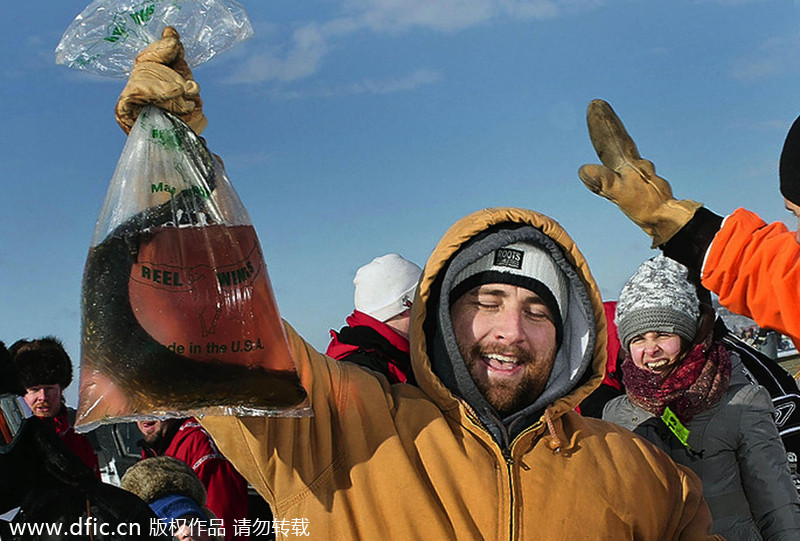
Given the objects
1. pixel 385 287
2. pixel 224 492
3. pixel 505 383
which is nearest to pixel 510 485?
pixel 505 383

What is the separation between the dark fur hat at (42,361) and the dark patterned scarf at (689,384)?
2996 millimetres

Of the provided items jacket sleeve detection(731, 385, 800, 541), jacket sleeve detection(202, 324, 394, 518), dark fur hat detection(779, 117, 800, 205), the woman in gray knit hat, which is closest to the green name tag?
the woman in gray knit hat

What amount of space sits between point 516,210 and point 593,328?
41 centimetres

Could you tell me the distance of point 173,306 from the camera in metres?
1.87

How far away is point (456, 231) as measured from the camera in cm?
243

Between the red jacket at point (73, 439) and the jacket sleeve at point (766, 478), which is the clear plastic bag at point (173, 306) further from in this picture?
the red jacket at point (73, 439)

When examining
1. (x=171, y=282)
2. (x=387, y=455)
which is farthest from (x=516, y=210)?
(x=171, y=282)

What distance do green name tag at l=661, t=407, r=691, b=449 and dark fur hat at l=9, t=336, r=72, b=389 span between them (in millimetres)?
3122

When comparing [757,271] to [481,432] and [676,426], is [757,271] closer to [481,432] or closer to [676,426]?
[481,432]

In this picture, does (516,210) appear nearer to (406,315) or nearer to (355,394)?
(355,394)

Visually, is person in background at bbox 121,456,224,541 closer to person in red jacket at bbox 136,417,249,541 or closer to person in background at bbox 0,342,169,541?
person in red jacket at bbox 136,417,249,541

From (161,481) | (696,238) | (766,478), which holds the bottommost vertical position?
(766,478)

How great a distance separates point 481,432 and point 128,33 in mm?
1407

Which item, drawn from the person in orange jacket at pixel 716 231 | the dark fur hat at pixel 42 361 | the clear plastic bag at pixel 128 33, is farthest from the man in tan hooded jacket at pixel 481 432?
the dark fur hat at pixel 42 361
